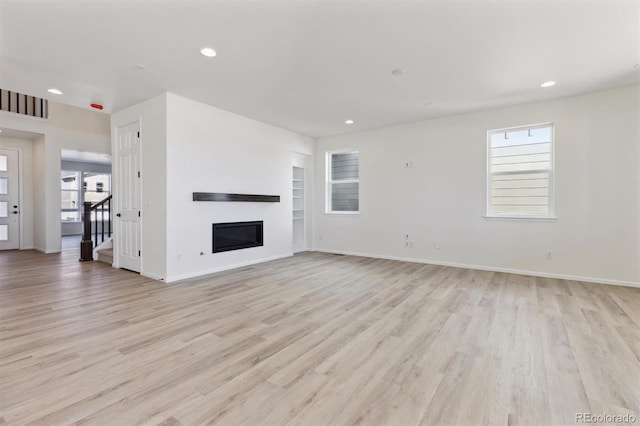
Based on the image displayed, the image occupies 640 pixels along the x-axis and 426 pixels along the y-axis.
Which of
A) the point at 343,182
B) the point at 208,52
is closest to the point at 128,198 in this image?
the point at 208,52

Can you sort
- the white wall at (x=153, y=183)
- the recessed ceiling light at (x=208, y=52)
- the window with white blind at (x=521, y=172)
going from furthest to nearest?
the window with white blind at (x=521, y=172)
the white wall at (x=153, y=183)
the recessed ceiling light at (x=208, y=52)

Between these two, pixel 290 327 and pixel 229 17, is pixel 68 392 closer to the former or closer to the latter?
pixel 290 327

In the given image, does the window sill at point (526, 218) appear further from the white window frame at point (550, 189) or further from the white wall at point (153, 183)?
the white wall at point (153, 183)

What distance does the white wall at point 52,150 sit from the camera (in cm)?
646

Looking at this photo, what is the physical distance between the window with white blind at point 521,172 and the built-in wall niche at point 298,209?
396 cm

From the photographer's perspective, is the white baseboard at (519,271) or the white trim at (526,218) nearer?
the white baseboard at (519,271)

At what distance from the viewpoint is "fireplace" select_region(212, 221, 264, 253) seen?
492cm

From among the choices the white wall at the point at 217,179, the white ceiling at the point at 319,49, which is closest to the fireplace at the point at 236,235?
the white wall at the point at 217,179

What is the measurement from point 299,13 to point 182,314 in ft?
9.93

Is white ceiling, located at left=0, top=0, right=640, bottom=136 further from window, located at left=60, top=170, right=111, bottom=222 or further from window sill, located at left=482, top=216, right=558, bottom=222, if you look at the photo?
window, located at left=60, top=170, right=111, bottom=222

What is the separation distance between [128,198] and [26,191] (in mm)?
4339

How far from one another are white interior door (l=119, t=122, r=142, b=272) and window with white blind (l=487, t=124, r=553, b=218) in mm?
5916

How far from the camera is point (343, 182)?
6.83 metres

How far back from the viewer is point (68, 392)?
1728 millimetres
